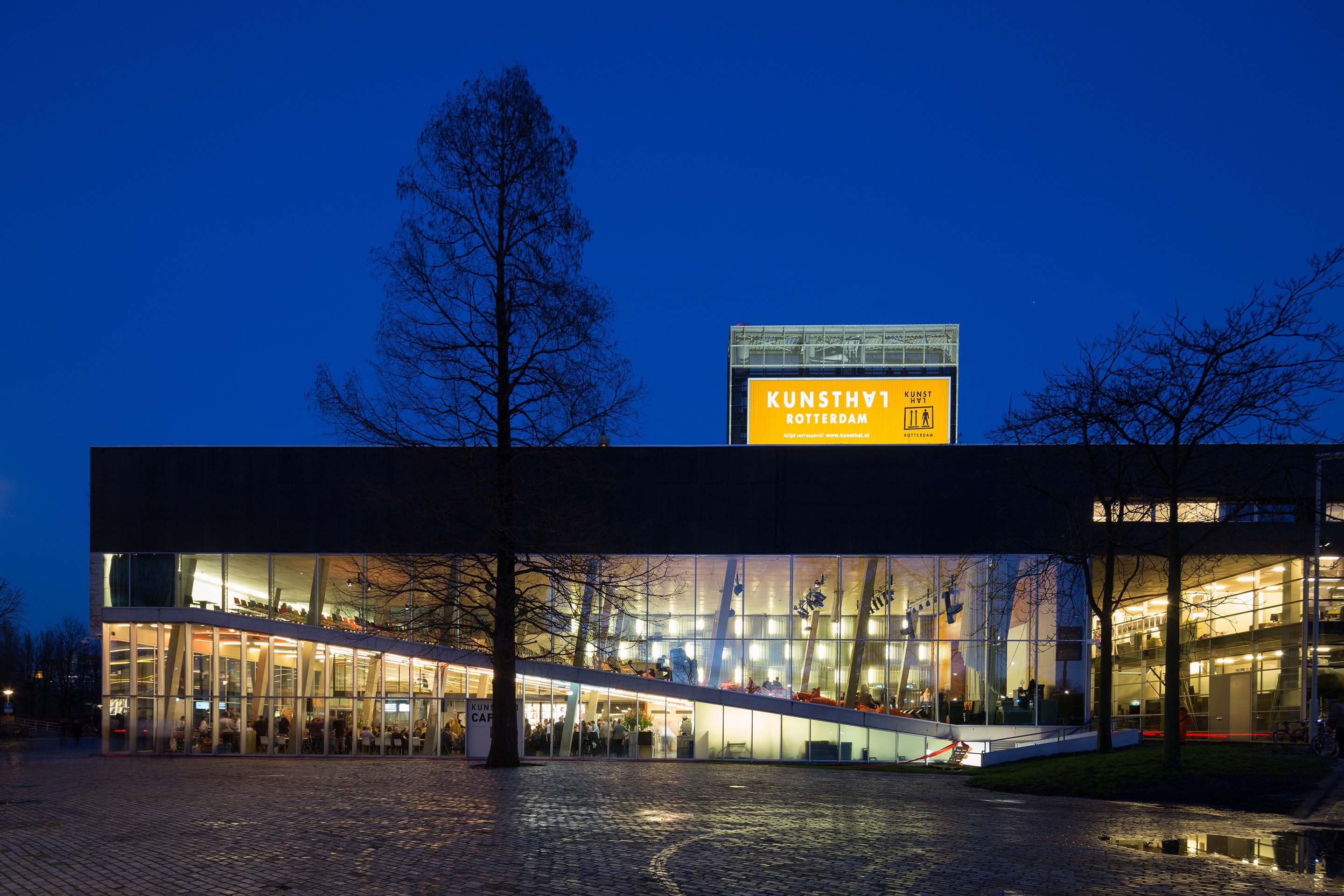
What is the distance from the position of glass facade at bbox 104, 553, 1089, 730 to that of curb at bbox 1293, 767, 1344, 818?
16.2m

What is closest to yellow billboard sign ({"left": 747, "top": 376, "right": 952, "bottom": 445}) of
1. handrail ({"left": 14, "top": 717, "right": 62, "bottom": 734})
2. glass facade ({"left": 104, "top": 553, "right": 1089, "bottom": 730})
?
glass facade ({"left": 104, "top": 553, "right": 1089, "bottom": 730})

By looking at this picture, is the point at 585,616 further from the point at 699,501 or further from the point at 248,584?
the point at 248,584

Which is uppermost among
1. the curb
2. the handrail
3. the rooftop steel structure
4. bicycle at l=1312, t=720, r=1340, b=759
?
the rooftop steel structure

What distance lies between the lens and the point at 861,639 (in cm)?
3975

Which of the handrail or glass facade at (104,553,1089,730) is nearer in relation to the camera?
glass facade at (104,553,1089,730)

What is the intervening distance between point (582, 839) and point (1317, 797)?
13.0 metres

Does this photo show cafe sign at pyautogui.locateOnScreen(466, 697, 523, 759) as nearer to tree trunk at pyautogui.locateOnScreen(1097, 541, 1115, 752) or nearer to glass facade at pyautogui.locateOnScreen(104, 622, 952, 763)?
glass facade at pyautogui.locateOnScreen(104, 622, 952, 763)

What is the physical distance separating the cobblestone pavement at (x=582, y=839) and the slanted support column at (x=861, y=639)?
14.2 meters

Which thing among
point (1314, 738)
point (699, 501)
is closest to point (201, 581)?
point (699, 501)

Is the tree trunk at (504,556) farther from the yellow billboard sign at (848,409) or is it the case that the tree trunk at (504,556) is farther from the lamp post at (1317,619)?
the yellow billboard sign at (848,409)

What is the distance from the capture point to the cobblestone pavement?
11633 millimetres

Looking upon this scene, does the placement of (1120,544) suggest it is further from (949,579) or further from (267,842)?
(267,842)

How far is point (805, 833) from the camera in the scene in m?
15.6

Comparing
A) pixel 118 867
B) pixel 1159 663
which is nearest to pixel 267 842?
pixel 118 867
